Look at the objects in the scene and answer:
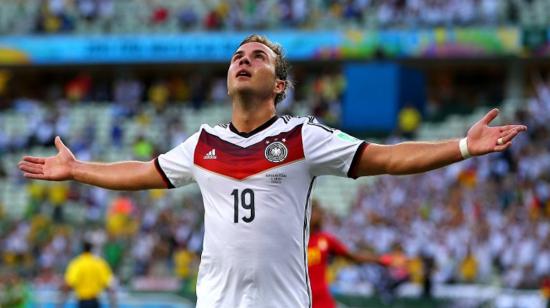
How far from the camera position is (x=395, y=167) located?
5602mm

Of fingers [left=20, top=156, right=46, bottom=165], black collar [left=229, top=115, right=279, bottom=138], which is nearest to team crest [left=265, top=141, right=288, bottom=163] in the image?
black collar [left=229, top=115, right=279, bottom=138]

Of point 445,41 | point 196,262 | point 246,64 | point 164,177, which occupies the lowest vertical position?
point 196,262

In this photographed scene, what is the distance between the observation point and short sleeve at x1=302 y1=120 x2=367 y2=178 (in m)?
5.73

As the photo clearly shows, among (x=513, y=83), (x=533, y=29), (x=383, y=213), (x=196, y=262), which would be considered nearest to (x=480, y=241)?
(x=383, y=213)

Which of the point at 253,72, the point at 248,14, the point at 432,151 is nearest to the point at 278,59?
the point at 253,72

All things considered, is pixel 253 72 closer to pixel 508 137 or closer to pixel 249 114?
pixel 249 114

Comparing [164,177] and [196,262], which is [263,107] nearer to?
[164,177]

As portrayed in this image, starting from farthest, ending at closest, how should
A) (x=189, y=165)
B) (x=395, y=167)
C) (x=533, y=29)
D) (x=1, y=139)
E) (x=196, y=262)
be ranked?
(x=1, y=139), (x=533, y=29), (x=196, y=262), (x=189, y=165), (x=395, y=167)

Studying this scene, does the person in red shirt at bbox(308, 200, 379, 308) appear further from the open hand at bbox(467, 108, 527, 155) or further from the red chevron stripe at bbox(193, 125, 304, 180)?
the open hand at bbox(467, 108, 527, 155)

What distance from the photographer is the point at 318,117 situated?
29.0 m

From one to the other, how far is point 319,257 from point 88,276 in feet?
16.8

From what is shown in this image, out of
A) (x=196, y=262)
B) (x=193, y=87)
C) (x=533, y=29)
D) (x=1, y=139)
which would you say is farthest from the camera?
(x=193, y=87)

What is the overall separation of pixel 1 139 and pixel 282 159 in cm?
2542

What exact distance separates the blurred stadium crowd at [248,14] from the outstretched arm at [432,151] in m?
23.2
